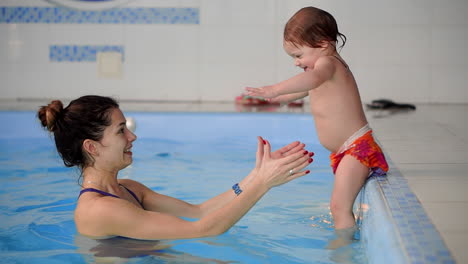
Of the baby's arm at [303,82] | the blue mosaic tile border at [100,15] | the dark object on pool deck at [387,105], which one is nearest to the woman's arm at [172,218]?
the baby's arm at [303,82]

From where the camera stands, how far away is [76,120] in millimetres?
2719

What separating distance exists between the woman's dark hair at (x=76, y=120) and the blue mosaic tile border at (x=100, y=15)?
23.7 feet

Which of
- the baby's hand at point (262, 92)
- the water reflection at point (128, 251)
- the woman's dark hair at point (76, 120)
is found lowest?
the water reflection at point (128, 251)

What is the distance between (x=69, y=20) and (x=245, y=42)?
2698 millimetres

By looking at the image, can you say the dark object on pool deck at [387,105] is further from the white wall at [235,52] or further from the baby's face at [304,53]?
the baby's face at [304,53]

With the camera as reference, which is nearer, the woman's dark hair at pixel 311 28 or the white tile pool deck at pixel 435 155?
the white tile pool deck at pixel 435 155

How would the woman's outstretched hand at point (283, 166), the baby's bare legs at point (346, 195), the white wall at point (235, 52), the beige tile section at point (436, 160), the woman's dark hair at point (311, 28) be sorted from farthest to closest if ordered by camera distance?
1. the white wall at point (235, 52)
2. the woman's dark hair at point (311, 28)
3. the baby's bare legs at point (346, 195)
4. the woman's outstretched hand at point (283, 166)
5. the beige tile section at point (436, 160)

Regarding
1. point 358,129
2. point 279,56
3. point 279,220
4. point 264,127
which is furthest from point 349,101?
point 279,56

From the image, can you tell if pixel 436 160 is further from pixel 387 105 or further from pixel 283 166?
pixel 387 105

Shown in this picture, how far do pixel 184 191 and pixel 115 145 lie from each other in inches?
86.0

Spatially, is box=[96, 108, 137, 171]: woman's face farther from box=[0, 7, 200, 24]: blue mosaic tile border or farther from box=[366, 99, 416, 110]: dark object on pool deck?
box=[0, 7, 200, 24]: blue mosaic tile border

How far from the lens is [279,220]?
3877mm

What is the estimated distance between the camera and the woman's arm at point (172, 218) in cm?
252

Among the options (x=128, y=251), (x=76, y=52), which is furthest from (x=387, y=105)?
(x=128, y=251)
